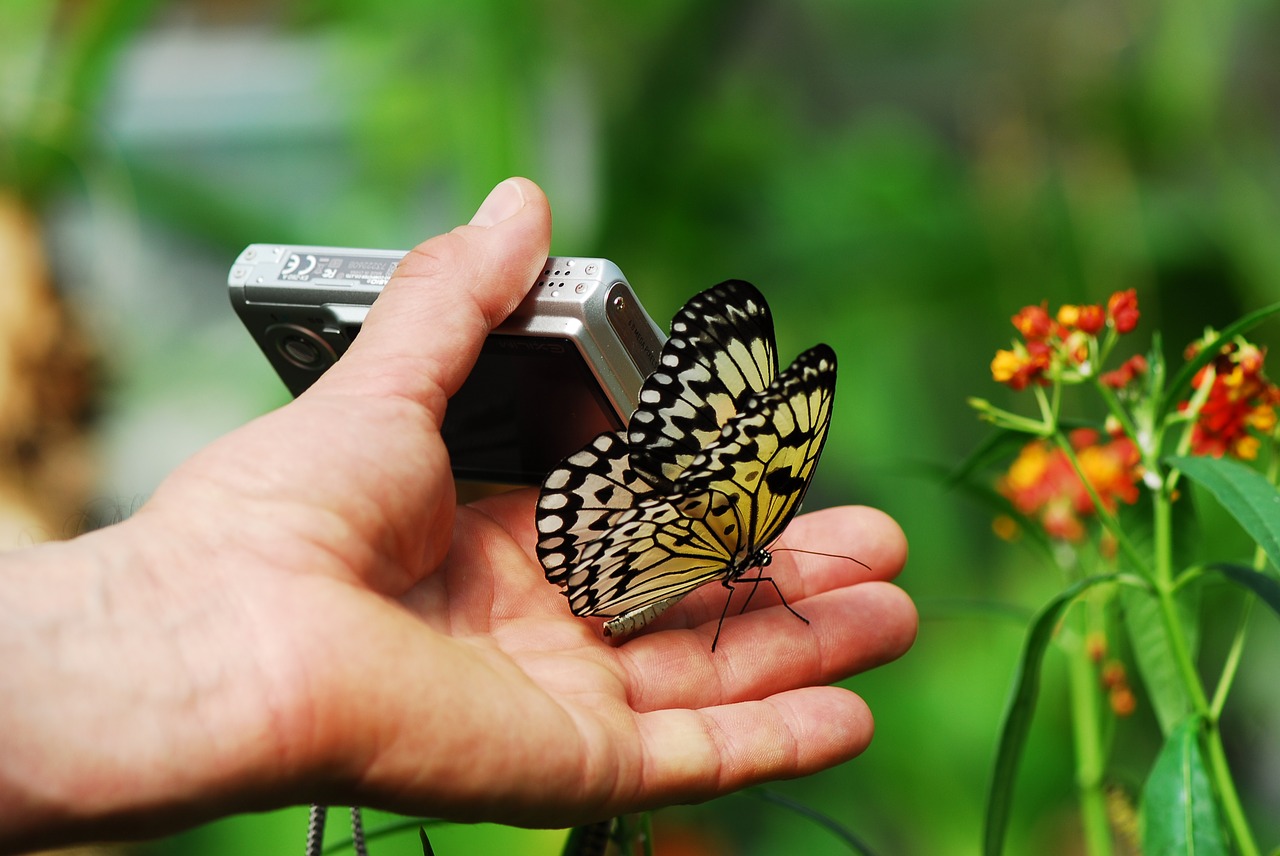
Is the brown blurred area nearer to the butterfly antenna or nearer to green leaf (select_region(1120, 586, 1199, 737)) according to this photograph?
the butterfly antenna

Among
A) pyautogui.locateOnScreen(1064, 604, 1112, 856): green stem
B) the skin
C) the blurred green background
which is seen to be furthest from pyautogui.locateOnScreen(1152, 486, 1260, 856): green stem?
the blurred green background

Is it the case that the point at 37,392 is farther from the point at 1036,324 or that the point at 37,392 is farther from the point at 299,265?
the point at 1036,324

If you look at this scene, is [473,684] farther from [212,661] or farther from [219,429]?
[219,429]

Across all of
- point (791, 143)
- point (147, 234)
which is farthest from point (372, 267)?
point (791, 143)

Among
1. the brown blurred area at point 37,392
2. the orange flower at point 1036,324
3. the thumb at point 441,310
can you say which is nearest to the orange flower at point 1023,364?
the orange flower at point 1036,324

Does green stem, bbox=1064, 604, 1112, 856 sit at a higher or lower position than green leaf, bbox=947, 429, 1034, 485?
lower
